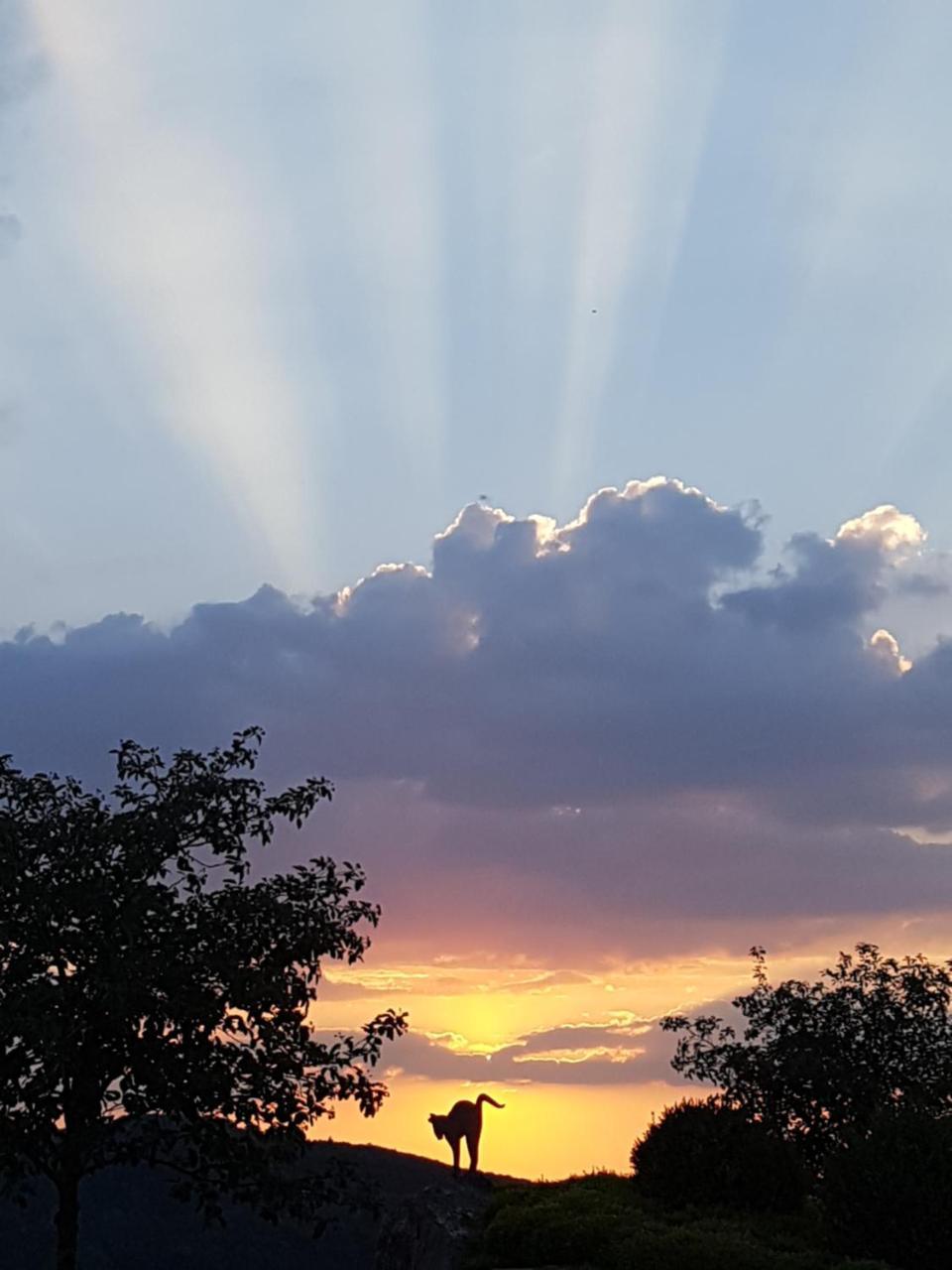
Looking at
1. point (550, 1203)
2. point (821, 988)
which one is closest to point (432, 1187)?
point (550, 1203)

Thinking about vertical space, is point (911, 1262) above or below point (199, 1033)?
below

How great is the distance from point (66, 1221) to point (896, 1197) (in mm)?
14133

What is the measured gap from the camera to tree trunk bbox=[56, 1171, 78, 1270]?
21.9m

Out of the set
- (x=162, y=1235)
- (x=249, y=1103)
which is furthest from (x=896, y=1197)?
(x=162, y=1235)

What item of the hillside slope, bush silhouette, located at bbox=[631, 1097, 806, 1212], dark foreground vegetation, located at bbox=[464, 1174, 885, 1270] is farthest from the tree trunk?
the hillside slope

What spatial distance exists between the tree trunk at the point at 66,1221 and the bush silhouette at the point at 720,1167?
12.7 meters

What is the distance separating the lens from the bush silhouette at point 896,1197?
24.3m

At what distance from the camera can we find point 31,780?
77.9 feet

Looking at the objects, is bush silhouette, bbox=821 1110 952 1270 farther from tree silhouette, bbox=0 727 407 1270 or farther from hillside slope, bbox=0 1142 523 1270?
hillside slope, bbox=0 1142 523 1270

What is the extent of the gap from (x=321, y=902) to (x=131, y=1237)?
104m

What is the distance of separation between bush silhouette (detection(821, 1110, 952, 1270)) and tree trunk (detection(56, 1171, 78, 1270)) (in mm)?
13191

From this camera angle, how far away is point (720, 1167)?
1136 inches

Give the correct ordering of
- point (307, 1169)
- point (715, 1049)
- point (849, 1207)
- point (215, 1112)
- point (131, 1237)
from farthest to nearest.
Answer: point (131, 1237) < point (715, 1049) < point (849, 1207) < point (307, 1169) < point (215, 1112)

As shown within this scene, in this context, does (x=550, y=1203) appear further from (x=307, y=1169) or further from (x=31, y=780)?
(x=31, y=780)
